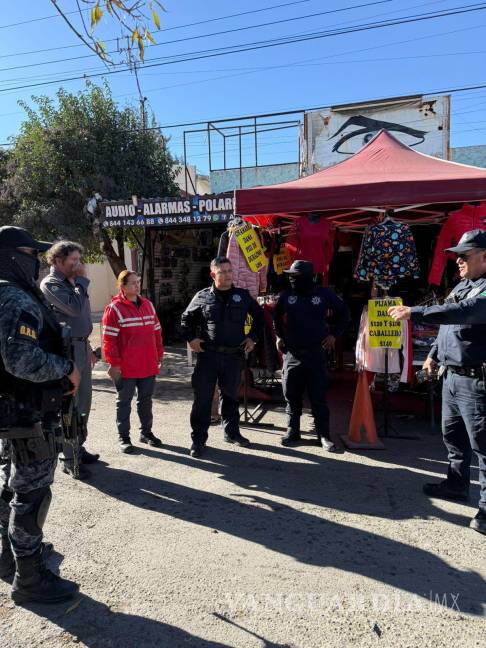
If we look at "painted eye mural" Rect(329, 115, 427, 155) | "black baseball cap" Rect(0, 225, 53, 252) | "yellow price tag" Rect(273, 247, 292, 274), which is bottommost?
"black baseball cap" Rect(0, 225, 53, 252)

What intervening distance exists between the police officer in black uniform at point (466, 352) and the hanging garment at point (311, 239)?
8.04 feet

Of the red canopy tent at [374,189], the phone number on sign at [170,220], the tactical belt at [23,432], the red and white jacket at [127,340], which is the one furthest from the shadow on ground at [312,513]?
the phone number on sign at [170,220]

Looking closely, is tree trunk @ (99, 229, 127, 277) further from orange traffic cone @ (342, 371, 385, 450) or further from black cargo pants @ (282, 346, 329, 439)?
orange traffic cone @ (342, 371, 385, 450)

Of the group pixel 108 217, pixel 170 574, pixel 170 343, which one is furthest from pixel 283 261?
pixel 170 343

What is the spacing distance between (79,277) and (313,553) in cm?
309

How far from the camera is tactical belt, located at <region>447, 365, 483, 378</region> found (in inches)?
131

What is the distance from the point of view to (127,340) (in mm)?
4867

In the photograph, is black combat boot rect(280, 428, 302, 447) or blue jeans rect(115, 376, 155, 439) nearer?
blue jeans rect(115, 376, 155, 439)

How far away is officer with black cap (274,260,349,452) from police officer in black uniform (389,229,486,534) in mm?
1471

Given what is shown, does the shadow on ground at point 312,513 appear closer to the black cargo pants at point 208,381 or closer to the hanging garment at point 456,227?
the black cargo pants at point 208,381

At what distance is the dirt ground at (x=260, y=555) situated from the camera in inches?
95.7

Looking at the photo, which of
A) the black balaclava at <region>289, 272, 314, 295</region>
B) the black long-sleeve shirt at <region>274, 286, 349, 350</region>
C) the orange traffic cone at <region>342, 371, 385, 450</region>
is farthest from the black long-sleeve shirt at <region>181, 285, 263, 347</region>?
the orange traffic cone at <region>342, 371, 385, 450</region>

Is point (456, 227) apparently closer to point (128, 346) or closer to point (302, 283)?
point (302, 283)

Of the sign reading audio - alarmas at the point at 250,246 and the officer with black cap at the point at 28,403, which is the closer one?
the officer with black cap at the point at 28,403
